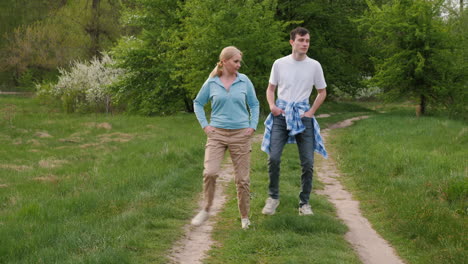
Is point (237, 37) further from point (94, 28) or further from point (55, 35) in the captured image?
point (55, 35)

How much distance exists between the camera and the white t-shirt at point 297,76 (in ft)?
21.9

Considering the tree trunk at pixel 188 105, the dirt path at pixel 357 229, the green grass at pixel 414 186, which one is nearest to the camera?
the dirt path at pixel 357 229

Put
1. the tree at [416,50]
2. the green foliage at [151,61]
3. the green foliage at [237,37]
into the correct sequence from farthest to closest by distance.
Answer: the green foliage at [151,61], the tree at [416,50], the green foliage at [237,37]

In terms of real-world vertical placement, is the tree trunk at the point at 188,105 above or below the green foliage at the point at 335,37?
below

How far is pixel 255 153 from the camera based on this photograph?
42.7 feet

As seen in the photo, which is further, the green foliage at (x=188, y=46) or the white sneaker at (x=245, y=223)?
the green foliage at (x=188, y=46)

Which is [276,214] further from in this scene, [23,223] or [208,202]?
[23,223]

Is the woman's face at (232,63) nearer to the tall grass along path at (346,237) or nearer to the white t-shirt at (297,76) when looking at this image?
the white t-shirt at (297,76)

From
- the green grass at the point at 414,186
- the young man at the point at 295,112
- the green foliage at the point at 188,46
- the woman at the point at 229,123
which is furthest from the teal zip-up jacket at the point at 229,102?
the green foliage at the point at 188,46

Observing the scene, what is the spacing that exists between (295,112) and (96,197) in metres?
→ 3.33

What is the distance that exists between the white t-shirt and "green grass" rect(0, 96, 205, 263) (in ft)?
7.30

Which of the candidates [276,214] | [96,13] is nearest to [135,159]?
[276,214]

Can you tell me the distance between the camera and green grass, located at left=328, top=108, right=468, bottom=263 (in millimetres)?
5984

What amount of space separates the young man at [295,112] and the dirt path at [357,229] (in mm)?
701
